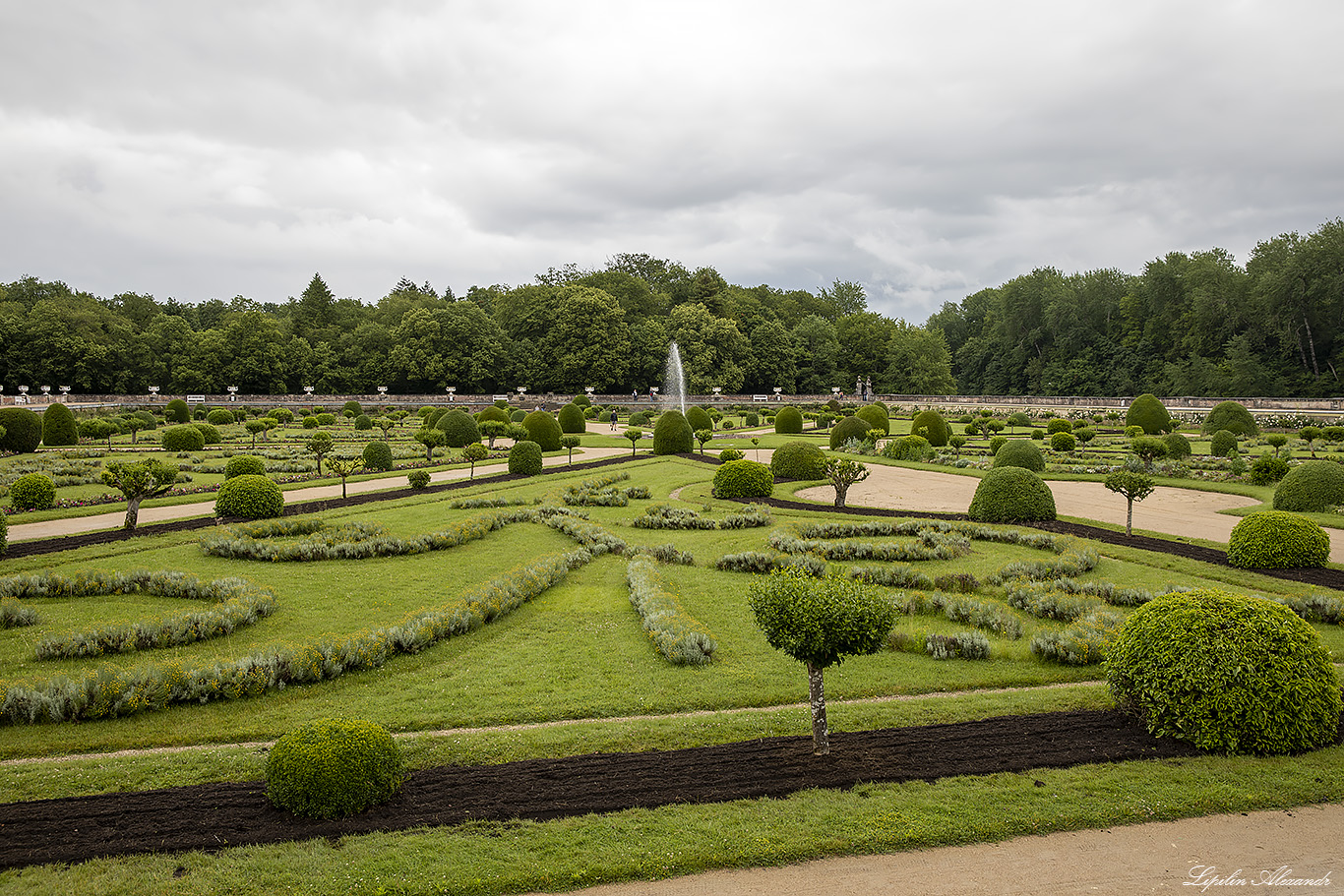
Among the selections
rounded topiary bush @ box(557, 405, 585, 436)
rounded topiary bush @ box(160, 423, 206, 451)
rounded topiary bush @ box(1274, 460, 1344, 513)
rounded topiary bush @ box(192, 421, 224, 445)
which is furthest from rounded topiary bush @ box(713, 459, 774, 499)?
rounded topiary bush @ box(192, 421, 224, 445)

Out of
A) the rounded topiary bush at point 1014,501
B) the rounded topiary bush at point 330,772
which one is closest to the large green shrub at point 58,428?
the rounded topiary bush at point 330,772

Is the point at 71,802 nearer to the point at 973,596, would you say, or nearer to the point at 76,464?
the point at 973,596

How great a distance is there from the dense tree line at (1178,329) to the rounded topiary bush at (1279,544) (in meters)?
65.9

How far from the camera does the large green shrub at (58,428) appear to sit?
3878 centimetres

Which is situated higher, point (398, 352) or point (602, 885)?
point (398, 352)

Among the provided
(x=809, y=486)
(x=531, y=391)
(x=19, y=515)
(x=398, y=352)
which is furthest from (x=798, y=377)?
(x=19, y=515)

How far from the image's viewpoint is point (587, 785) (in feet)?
23.1

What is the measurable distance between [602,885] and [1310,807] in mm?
6007

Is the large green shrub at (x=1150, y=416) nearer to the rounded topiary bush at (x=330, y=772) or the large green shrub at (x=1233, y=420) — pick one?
the large green shrub at (x=1233, y=420)

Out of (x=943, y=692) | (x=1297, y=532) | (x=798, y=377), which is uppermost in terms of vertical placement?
(x=798, y=377)

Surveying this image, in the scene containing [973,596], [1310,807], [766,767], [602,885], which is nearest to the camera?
[602,885]

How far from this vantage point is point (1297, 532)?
14.4 metres

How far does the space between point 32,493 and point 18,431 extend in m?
17.4

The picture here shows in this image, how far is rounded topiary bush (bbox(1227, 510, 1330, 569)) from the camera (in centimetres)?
1432
